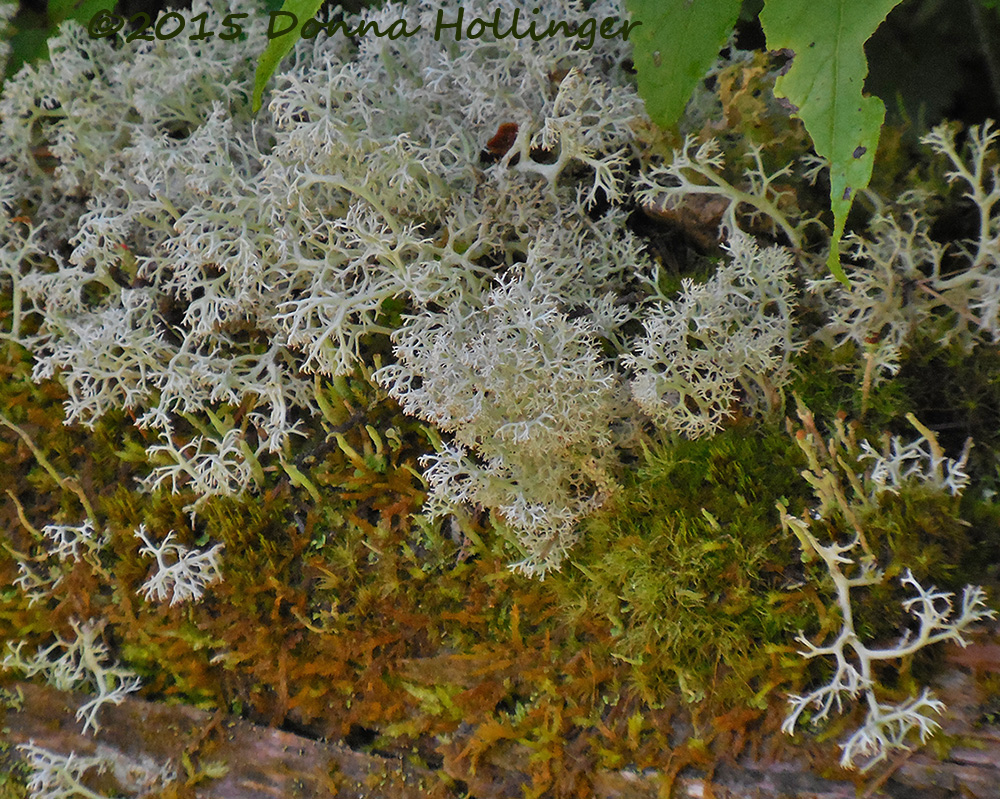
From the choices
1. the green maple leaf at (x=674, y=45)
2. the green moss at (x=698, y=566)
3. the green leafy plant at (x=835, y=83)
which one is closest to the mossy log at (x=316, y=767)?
the green moss at (x=698, y=566)

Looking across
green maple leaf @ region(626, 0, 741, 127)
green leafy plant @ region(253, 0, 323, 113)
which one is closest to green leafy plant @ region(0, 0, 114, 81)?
green leafy plant @ region(253, 0, 323, 113)

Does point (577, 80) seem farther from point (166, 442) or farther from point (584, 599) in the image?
point (166, 442)

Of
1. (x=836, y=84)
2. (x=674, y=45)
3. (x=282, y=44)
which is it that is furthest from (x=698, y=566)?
(x=282, y=44)

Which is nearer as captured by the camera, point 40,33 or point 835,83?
point 835,83

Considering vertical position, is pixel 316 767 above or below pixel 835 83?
below

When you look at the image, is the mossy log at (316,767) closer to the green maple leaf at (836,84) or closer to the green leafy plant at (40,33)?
the green maple leaf at (836,84)

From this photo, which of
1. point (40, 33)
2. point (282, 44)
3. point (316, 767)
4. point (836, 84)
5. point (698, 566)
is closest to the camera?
point (836, 84)

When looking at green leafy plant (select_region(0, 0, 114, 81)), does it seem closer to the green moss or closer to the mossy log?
the mossy log

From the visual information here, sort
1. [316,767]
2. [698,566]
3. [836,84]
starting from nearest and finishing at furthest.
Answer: [836,84] < [698,566] < [316,767]

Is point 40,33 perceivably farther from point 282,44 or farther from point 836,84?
point 836,84

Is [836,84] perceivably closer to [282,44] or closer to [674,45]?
[674,45]

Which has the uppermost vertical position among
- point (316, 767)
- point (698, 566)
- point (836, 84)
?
point (836, 84)
